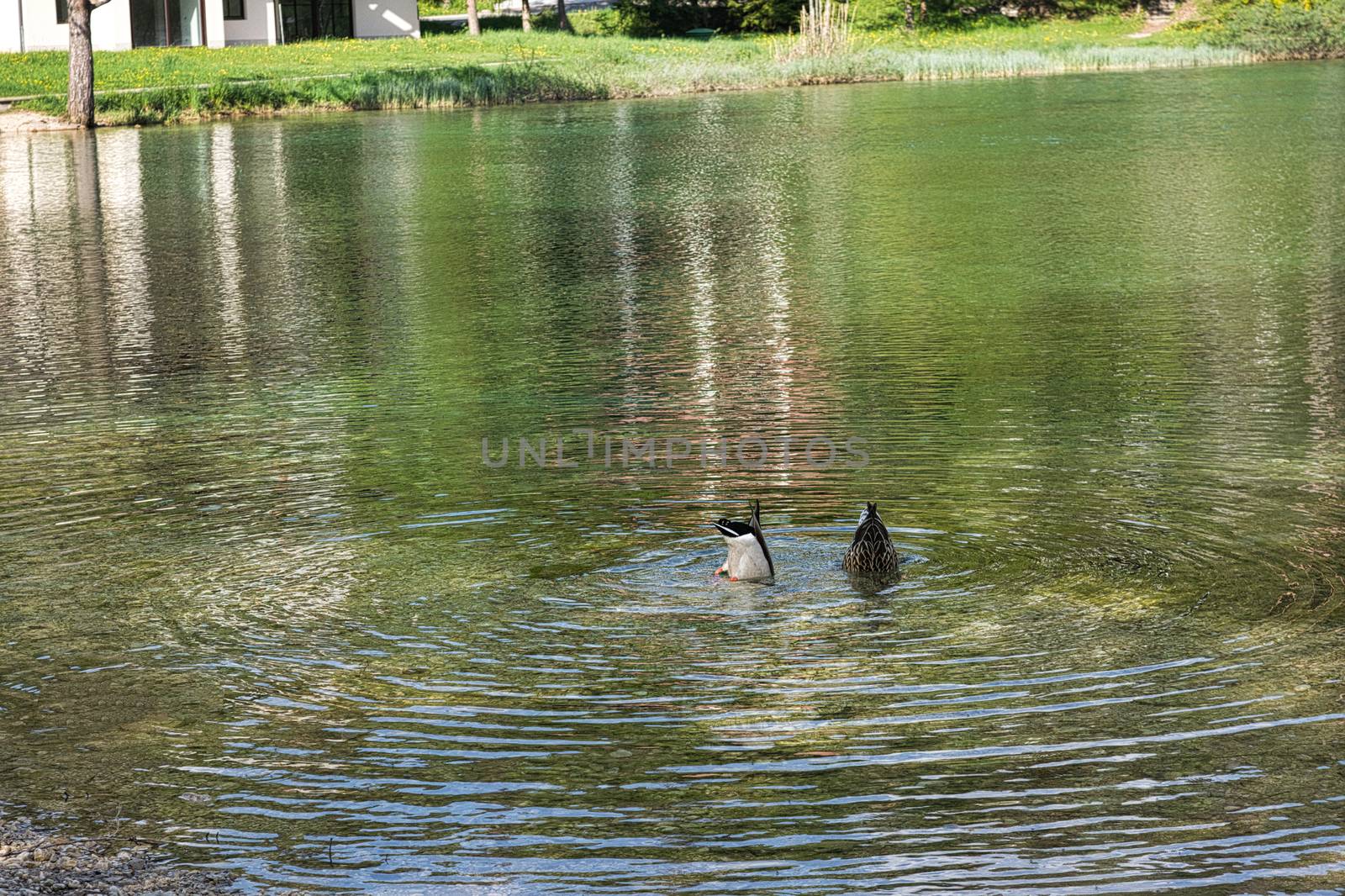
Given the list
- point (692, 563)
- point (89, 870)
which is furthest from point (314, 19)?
point (89, 870)

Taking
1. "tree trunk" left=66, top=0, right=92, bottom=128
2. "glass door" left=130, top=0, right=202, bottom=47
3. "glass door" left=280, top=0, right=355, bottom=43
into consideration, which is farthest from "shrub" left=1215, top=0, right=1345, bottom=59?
"tree trunk" left=66, top=0, right=92, bottom=128

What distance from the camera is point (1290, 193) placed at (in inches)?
950

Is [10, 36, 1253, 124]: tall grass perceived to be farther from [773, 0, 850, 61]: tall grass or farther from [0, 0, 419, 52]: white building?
[0, 0, 419, 52]: white building

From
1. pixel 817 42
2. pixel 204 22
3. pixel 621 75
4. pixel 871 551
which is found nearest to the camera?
pixel 871 551

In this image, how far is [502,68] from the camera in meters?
52.2

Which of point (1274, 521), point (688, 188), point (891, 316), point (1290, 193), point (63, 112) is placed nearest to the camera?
point (1274, 521)

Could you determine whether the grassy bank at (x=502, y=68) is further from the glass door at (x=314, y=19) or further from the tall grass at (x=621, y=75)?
the glass door at (x=314, y=19)

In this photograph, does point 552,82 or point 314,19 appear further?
point 314,19

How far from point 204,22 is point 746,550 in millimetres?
60442

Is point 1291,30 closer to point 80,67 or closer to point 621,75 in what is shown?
point 621,75

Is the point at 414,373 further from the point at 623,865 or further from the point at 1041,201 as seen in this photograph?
the point at 1041,201

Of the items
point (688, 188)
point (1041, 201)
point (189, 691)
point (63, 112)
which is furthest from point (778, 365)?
point (63, 112)

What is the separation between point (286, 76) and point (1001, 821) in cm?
4943

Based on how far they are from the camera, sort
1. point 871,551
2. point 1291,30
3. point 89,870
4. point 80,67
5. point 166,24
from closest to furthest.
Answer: point 89,870 < point 871,551 < point 80,67 < point 1291,30 < point 166,24
